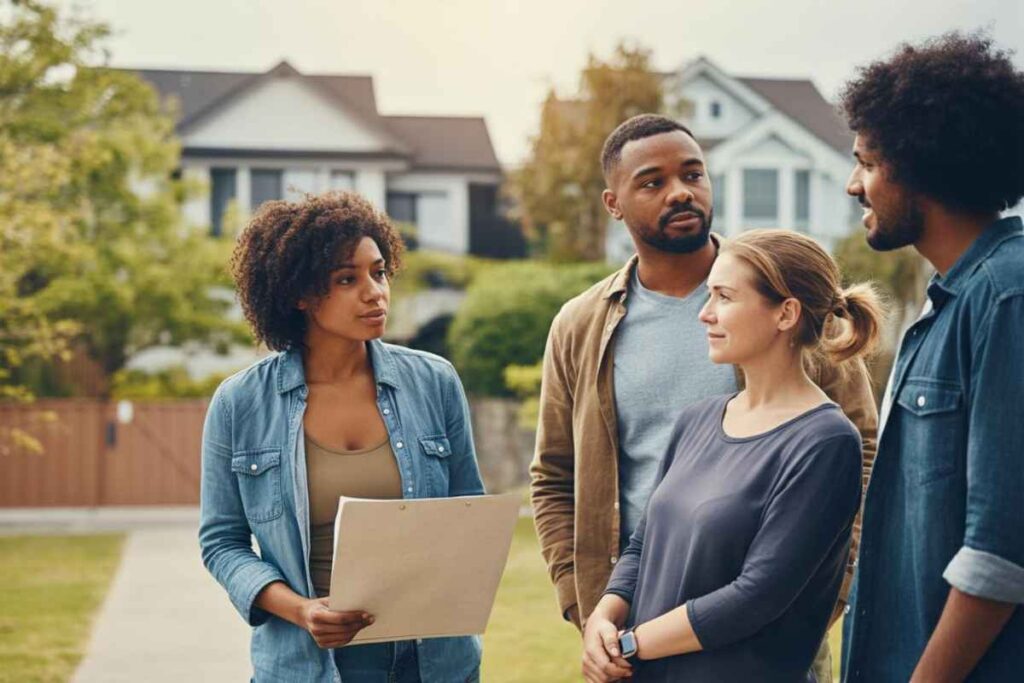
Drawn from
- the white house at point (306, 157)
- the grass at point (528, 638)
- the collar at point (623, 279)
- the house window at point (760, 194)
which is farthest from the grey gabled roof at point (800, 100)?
the collar at point (623, 279)

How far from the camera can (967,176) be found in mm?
2674

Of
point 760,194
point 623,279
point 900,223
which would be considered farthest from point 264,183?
point 900,223

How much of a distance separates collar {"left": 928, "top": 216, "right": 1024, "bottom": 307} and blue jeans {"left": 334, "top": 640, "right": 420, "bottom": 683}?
1.60 meters

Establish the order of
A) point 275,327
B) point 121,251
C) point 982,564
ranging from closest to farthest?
point 982,564
point 275,327
point 121,251

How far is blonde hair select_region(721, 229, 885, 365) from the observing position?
3141mm

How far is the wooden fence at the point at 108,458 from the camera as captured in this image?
2320 cm

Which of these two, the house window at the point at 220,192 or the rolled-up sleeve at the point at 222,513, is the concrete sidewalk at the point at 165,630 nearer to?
the rolled-up sleeve at the point at 222,513

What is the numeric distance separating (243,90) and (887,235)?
3065cm

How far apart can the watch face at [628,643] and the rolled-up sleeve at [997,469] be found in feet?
2.69

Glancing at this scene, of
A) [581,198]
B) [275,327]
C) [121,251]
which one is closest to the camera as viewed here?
[275,327]

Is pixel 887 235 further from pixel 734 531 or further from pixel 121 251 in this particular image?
pixel 121 251

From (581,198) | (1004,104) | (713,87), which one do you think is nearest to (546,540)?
(1004,104)

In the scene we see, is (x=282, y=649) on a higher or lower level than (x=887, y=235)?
lower

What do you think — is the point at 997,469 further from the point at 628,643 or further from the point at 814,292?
the point at 628,643
